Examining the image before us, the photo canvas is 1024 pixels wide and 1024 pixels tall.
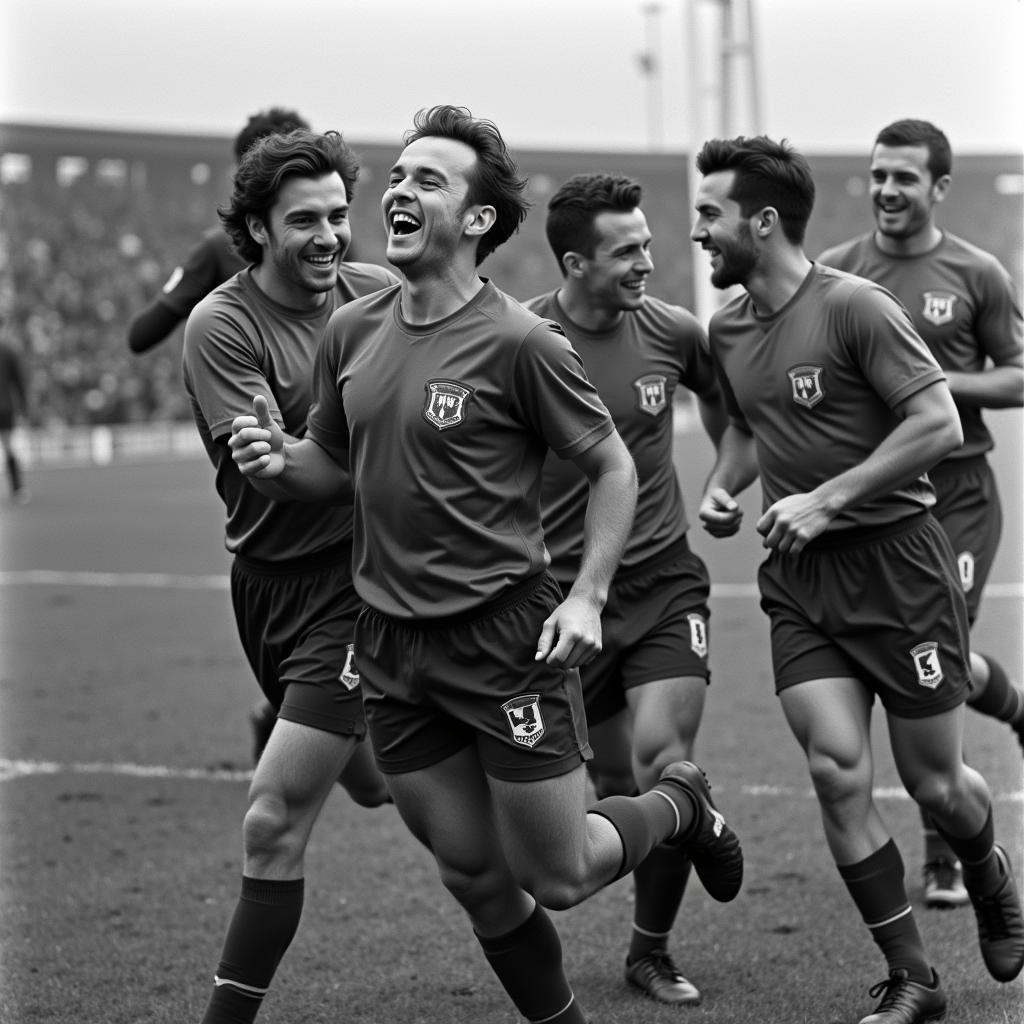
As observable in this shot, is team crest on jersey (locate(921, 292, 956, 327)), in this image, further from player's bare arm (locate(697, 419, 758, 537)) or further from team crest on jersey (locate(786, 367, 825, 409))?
team crest on jersey (locate(786, 367, 825, 409))

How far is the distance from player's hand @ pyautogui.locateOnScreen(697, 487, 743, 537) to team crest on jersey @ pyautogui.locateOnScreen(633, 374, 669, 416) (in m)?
0.38

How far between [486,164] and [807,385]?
111 cm

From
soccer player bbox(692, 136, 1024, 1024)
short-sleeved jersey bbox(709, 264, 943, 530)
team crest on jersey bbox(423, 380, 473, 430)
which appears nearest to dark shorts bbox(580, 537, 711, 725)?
soccer player bbox(692, 136, 1024, 1024)

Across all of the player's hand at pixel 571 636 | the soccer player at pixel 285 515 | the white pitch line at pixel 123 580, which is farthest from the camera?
the white pitch line at pixel 123 580

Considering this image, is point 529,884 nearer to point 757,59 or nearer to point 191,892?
point 191,892

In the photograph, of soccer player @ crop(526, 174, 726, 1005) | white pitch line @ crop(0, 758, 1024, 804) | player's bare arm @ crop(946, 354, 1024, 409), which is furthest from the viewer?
white pitch line @ crop(0, 758, 1024, 804)

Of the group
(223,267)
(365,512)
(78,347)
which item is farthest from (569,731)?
(78,347)

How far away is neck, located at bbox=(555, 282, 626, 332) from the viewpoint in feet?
15.8

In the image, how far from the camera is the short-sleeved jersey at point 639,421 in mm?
4676

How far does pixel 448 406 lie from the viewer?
3412mm

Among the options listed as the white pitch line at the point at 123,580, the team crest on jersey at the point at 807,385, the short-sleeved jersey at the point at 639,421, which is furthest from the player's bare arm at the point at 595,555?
the white pitch line at the point at 123,580

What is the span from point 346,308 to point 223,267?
235cm

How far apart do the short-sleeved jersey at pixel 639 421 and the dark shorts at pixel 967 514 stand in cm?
104

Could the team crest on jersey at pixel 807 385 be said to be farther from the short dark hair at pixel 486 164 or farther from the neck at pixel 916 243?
the neck at pixel 916 243
